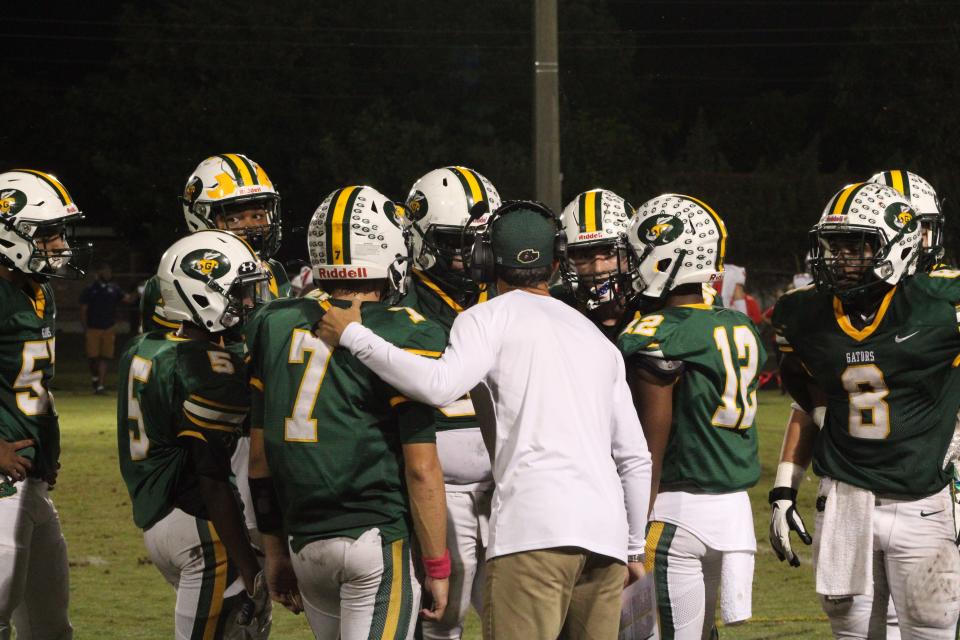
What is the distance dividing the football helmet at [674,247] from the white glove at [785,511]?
2.87 ft

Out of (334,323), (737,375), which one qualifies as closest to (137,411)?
(334,323)

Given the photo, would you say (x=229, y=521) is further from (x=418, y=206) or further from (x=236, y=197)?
(x=236, y=197)

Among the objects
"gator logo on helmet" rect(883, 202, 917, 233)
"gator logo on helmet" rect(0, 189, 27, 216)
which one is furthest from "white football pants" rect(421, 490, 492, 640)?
"gator logo on helmet" rect(0, 189, 27, 216)

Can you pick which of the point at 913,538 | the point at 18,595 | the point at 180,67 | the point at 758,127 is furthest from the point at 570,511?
the point at 758,127

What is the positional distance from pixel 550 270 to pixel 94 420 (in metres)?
13.5

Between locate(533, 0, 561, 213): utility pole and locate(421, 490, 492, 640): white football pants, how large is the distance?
6.82 metres

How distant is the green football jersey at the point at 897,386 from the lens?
4.75 m

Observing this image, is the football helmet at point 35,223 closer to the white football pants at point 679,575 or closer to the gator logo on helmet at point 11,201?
the gator logo on helmet at point 11,201

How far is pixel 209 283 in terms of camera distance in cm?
473

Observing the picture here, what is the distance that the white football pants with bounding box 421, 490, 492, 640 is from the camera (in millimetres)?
4969

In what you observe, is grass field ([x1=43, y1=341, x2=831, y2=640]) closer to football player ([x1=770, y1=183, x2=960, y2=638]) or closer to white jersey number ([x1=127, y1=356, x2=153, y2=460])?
football player ([x1=770, y1=183, x2=960, y2=638])

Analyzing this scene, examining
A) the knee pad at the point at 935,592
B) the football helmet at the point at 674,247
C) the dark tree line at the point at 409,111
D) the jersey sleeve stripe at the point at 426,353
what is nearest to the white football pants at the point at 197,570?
the jersey sleeve stripe at the point at 426,353

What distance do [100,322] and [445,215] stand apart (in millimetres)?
15708

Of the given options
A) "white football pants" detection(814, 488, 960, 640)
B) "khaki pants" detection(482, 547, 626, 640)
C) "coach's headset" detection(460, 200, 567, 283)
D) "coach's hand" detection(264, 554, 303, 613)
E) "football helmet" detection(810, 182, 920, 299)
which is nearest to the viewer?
"khaki pants" detection(482, 547, 626, 640)
